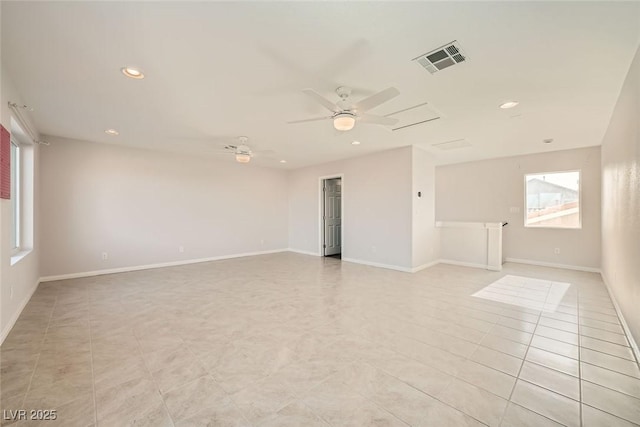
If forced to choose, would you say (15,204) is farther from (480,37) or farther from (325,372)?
(480,37)

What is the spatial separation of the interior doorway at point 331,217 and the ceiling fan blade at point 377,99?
464 cm

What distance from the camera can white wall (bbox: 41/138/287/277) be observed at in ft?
15.6

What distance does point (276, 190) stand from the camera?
26.2 ft

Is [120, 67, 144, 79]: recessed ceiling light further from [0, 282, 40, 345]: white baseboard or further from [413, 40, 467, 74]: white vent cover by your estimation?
[0, 282, 40, 345]: white baseboard

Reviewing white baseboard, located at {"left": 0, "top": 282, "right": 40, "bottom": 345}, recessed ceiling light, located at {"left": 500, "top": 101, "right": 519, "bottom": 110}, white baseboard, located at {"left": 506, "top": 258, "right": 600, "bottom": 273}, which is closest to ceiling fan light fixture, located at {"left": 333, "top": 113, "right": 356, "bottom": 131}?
recessed ceiling light, located at {"left": 500, "top": 101, "right": 519, "bottom": 110}

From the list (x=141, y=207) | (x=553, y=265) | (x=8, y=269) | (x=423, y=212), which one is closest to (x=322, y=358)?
(x=8, y=269)

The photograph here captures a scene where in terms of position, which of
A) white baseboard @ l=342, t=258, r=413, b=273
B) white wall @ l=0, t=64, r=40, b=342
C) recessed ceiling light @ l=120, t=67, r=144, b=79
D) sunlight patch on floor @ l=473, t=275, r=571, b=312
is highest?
recessed ceiling light @ l=120, t=67, r=144, b=79

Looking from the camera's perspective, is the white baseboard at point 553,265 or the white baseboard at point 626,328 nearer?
the white baseboard at point 626,328

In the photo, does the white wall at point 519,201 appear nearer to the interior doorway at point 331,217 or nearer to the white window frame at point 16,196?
the interior doorway at point 331,217

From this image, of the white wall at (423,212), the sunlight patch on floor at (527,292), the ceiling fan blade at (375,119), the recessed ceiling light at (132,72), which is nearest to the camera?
the recessed ceiling light at (132,72)

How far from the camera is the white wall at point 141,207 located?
476 centimetres

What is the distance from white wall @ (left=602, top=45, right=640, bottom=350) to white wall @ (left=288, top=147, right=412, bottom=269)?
2762 mm

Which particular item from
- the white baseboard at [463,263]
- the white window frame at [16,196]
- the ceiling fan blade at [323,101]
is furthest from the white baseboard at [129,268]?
the ceiling fan blade at [323,101]

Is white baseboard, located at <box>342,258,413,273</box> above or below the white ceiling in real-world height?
below
